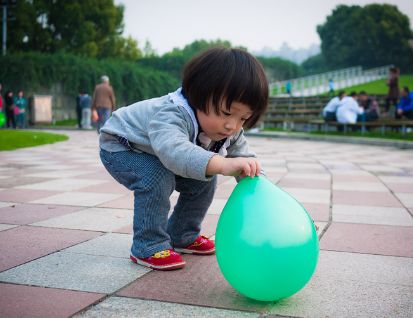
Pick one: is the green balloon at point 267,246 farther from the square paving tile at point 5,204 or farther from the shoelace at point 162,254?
the square paving tile at point 5,204

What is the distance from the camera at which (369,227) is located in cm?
346

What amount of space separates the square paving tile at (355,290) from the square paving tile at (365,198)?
1.74 metres

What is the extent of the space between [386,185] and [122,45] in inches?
1461

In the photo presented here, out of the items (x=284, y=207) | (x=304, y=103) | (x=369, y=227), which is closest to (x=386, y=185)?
(x=369, y=227)

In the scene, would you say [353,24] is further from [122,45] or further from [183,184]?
[183,184]

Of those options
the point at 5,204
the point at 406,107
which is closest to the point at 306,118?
the point at 406,107

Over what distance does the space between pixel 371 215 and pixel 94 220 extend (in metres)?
2.07

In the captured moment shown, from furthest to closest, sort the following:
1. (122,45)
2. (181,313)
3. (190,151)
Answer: (122,45) < (190,151) < (181,313)

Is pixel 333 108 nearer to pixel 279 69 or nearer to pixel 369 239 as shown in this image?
pixel 369 239

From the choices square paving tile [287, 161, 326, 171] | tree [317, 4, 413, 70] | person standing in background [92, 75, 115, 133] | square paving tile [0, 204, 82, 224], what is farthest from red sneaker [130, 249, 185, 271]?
tree [317, 4, 413, 70]

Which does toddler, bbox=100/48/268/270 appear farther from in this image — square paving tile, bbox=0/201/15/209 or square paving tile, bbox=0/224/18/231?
square paving tile, bbox=0/201/15/209

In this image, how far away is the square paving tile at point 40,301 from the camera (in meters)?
1.84

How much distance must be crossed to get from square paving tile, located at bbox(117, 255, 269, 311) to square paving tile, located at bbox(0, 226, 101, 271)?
71 cm

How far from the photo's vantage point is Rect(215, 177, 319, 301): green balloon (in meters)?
1.94
